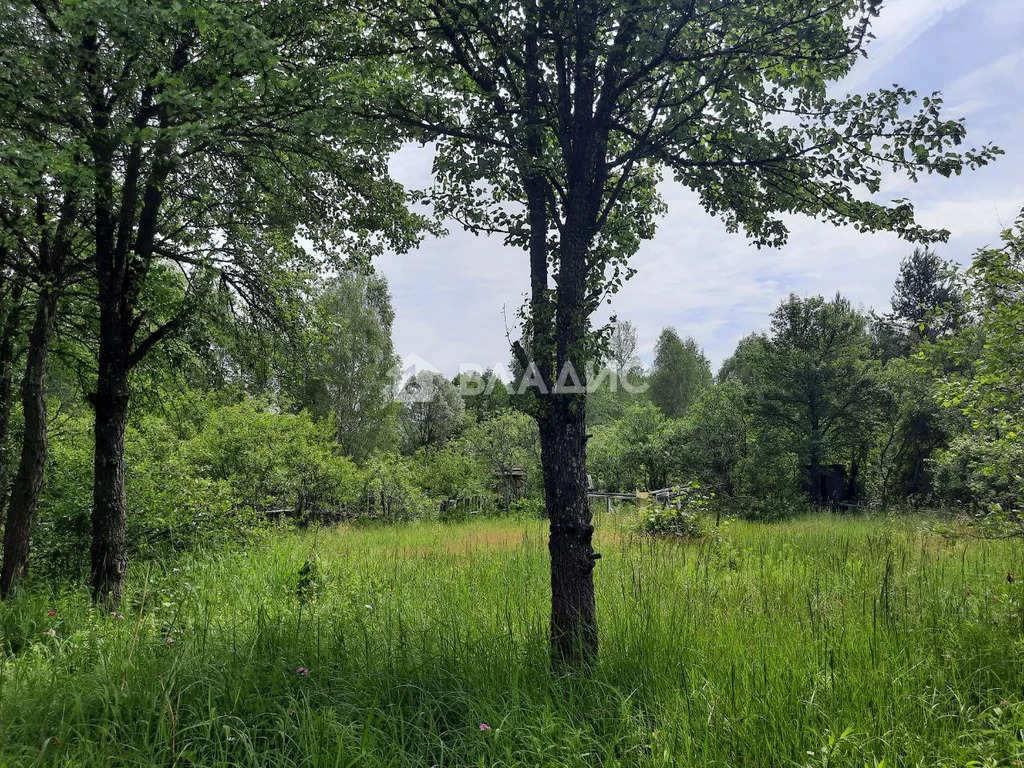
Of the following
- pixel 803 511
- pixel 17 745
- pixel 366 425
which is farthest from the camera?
pixel 366 425

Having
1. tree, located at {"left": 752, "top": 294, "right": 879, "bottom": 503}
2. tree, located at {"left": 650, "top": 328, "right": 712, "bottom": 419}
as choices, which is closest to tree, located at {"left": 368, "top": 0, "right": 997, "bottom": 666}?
tree, located at {"left": 752, "top": 294, "right": 879, "bottom": 503}

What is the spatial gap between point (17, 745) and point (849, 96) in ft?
18.6

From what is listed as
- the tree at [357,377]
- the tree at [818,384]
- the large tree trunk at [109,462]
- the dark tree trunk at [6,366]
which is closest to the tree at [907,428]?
the tree at [818,384]

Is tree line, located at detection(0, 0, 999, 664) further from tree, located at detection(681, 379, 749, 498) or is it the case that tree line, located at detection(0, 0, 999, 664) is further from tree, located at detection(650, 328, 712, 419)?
tree, located at detection(650, 328, 712, 419)

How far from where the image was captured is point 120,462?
586 cm

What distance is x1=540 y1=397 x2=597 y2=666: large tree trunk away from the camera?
358 cm

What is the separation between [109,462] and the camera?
575cm

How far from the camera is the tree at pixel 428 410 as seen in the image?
103 ft

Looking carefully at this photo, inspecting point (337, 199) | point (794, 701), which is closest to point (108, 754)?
point (794, 701)

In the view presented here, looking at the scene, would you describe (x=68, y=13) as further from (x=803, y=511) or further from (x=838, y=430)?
(x=838, y=430)

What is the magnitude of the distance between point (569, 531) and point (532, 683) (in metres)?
0.91

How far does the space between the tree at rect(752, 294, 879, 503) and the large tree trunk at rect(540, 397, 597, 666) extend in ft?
54.0

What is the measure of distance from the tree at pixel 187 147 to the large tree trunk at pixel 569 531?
2272mm

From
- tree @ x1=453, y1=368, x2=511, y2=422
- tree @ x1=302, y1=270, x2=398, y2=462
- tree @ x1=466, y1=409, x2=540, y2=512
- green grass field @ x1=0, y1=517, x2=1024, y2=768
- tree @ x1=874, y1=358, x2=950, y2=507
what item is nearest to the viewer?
green grass field @ x1=0, y1=517, x2=1024, y2=768
